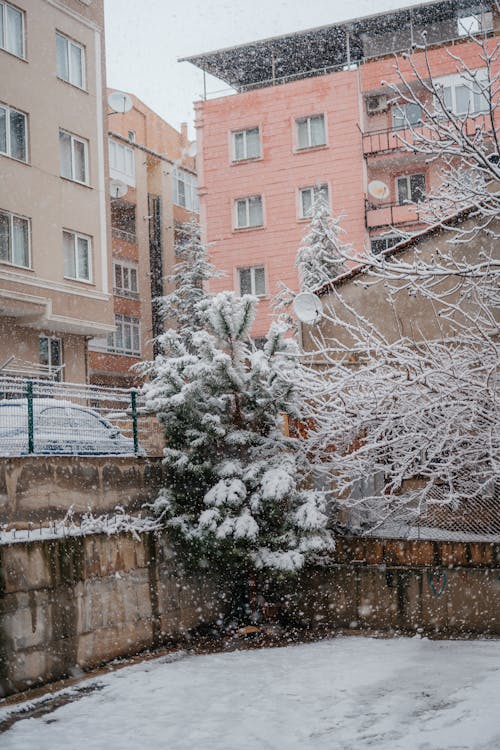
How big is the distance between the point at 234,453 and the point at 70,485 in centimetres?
304

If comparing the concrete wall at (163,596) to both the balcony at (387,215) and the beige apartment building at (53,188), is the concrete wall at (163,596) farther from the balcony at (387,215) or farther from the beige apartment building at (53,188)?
the balcony at (387,215)

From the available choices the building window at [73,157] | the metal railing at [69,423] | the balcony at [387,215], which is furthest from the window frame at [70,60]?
the metal railing at [69,423]

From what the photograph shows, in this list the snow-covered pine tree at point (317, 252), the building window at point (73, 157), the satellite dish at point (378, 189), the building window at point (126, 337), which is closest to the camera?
the building window at point (73, 157)

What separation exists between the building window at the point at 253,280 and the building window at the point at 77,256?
7.15 meters

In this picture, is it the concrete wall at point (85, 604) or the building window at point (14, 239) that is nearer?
the concrete wall at point (85, 604)

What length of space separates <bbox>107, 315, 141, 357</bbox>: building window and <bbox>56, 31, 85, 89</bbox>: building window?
12.0 metres

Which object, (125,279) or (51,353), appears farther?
(125,279)

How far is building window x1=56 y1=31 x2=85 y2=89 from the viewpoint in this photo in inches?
890

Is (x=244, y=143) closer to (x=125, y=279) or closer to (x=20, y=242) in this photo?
(x=125, y=279)

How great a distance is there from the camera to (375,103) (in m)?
28.3

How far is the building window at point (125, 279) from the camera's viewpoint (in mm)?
34713

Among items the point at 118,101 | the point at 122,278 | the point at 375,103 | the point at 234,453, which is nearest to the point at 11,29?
the point at 118,101

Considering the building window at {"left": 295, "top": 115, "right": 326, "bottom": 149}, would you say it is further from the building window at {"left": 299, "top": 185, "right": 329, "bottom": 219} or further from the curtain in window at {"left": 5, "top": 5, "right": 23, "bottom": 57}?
the curtain in window at {"left": 5, "top": 5, "right": 23, "bottom": 57}

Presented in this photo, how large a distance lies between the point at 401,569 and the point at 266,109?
63.6 ft
